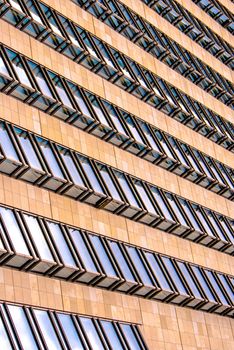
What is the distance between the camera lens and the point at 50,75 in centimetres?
4534

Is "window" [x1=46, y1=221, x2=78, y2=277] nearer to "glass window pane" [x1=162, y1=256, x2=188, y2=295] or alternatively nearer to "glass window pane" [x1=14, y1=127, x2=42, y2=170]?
"glass window pane" [x1=14, y1=127, x2=42, y2=170]

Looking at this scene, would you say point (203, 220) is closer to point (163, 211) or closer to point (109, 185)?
point (163, 211)

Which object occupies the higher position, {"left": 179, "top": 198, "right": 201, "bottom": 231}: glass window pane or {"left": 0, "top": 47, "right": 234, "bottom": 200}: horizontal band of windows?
{"left": 0, "top": 47, "right": 234, "bottom": 200}: horizontal band of windows

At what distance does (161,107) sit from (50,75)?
39.3 feet

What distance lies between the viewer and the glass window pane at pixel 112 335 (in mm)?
39812

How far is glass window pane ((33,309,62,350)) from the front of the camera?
3581cm

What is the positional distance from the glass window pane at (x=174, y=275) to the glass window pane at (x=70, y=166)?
24.1 ft

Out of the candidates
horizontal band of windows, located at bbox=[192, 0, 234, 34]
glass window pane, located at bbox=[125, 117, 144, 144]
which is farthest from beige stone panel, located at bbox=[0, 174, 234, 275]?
horizontal band of windows, located at bbox=[192, 0, 234, 34]

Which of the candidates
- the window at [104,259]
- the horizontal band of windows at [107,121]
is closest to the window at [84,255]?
the window at [104,259]

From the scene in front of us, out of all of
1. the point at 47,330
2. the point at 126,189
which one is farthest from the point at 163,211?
the point at 47,330

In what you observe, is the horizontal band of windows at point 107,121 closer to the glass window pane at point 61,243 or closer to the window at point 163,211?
the window at point 163,211

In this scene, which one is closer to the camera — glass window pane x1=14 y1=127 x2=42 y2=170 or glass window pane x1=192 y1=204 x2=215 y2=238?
glass window pane x1=14 y1=127 x2=42 y2=170

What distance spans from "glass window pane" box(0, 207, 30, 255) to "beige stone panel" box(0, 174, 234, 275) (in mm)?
504

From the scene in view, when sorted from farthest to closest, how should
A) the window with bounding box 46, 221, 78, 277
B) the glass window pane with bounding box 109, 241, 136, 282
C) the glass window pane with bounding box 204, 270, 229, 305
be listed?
the glass window pane with bounding box 204, 270, 229, 305 < the glass window pane with bounding box 109, 241, 136, 282 < the window with bounding box 46, 221, 78, 277
